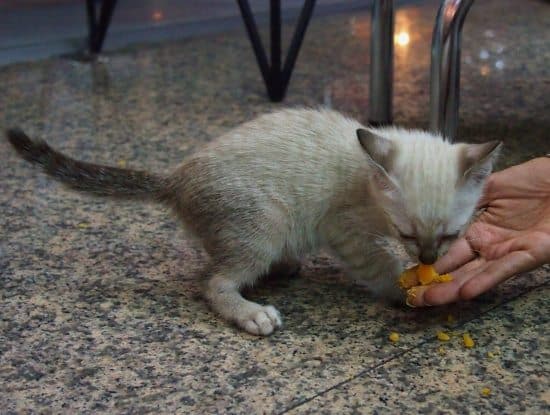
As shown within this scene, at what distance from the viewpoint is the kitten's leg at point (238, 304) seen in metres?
1.57

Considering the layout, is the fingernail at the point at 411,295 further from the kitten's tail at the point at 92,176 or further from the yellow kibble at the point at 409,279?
the kitten's tail at the point at 92,176

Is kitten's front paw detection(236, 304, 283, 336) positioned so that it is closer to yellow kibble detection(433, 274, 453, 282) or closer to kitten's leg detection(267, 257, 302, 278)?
kitten's leg detection(267, 257, 302, 278)

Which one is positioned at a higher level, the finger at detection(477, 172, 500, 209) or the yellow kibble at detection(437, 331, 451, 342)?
the finger at detection(477, 172, 500, 209)

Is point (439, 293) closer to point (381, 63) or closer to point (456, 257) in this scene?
point (456, 257)

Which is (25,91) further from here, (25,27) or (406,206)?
(406,206)

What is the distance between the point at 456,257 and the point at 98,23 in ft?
8.21

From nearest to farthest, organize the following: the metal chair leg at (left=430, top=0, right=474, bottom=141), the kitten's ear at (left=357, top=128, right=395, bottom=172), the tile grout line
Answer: the tile grout line, the kitten's ear at (left=357, top=128, right=395, bottom=172), the metal chair leg at (left=430, top=0, right=474, bottom=141)

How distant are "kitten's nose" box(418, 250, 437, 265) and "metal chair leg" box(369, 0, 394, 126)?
126cm

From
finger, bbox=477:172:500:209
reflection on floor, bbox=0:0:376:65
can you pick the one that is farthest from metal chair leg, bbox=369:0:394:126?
reflection on floor, bbox=0:0:376:65

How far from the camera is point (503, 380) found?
1.40 meters

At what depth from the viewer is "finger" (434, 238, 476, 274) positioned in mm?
1665

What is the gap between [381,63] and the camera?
2.66 m

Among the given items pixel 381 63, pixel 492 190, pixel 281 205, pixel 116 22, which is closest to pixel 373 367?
pixel 281 205

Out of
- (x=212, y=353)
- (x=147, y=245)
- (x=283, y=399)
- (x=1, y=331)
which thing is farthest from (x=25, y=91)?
(x=283, y=399)
